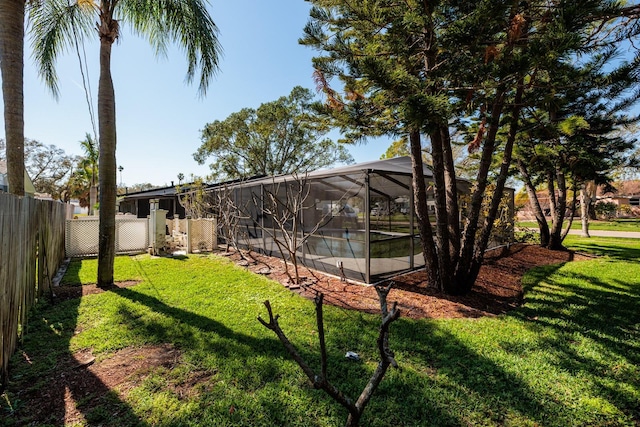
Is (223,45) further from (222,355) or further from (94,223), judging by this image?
(94,223)

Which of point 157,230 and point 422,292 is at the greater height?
point 157,230

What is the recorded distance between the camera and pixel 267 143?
65.3ft

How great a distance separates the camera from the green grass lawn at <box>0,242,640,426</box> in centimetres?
209

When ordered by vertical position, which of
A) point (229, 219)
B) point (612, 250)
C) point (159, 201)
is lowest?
point (612, 250)

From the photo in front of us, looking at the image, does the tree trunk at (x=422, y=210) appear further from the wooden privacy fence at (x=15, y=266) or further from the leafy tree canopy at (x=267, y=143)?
the leafy tree canopy at (x=267, y=143)

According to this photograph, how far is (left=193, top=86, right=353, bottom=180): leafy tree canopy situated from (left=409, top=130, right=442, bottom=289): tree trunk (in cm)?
1402

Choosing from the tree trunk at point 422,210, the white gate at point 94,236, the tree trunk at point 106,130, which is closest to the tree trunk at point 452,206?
the tree trunk at point 422,210

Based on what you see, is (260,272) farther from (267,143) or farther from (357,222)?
(267,143)

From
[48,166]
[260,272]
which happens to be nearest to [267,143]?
[260,272]

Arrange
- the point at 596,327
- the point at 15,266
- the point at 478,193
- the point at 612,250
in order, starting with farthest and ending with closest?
the point at 612,250, the point at 478,193, the point at 596,327, the point at 15,266

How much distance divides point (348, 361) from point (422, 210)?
2.98m

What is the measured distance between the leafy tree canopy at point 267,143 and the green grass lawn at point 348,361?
50.0 feet

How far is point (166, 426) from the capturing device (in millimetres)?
1938

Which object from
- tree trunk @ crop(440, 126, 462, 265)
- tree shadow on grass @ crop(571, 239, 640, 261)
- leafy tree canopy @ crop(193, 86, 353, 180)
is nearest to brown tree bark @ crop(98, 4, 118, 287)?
tree trunk @ crop(440, 126, 462, 265)
